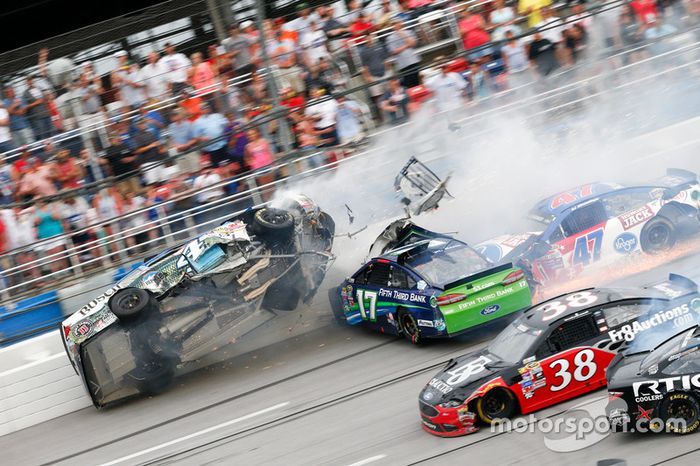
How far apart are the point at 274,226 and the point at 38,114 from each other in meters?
4.97

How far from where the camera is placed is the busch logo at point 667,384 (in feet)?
26.4

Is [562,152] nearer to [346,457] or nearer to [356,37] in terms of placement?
[356,37]

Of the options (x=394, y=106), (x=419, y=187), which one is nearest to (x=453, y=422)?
(x=419, y=187)

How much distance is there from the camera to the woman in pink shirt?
15.7 m

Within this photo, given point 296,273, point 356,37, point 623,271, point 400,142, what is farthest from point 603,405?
point 356,37

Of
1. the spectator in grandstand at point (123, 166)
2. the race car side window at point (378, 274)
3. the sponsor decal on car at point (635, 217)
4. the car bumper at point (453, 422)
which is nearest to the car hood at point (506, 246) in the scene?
the sponsor decal on car at point (635, 217)

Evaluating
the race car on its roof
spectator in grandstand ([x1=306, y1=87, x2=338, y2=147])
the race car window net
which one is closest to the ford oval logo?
the race car on its roof

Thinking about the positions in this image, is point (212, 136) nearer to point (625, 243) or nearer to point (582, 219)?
point (582, 219)

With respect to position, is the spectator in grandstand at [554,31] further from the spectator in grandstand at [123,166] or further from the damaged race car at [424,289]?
the spectator in grandstand at [123,166]

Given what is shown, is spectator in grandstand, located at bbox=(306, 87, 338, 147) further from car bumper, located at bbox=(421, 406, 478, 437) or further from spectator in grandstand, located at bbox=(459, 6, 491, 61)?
car bumper, located at bbox=(421, 406, 478, 437)

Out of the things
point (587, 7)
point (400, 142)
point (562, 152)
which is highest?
point (587, 7)

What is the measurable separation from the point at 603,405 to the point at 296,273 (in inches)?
212

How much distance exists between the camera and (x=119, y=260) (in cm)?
1517

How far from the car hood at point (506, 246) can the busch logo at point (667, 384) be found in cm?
476
